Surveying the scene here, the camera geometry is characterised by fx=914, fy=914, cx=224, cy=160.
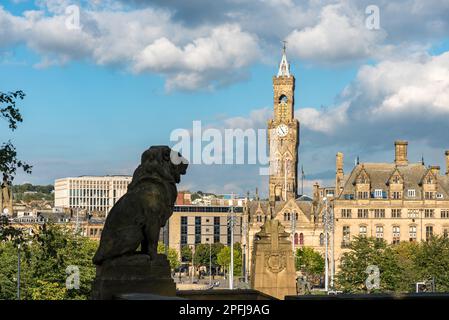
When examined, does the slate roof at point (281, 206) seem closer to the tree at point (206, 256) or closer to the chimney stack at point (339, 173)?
the chimney stack at point (339, 173)

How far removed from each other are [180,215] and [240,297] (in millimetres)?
173365

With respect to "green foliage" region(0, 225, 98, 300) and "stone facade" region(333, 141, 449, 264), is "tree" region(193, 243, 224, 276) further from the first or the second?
"green foliage" region(0, 225, 98, 300)

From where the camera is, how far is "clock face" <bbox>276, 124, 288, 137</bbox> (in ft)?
528

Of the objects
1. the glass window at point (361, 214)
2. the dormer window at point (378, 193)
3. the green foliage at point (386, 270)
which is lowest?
the green foliage at point (386, 270)

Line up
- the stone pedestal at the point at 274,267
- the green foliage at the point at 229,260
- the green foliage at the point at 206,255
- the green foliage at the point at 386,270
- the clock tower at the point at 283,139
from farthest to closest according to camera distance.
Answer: the green foliage at the point at 206,255, the clock tower at the point at 283,139, the green foliage at the point at 229,260, the green foliage at the point at 386,270, the stone pedestal at the point at 274,267

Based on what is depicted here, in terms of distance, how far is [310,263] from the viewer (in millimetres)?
109062

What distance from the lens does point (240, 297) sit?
16.9 meters

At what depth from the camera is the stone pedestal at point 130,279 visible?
48.0 feet

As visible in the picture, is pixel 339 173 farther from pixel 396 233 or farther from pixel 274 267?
pixel 274 267

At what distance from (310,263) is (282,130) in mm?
55543

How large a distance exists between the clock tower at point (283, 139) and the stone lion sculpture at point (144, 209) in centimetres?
13080

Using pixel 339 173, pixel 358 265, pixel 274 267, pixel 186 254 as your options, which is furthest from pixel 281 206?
pixel 274 267

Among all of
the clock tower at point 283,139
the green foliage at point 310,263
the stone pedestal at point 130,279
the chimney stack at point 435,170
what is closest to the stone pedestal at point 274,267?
the stone pedestal at point 130,279
